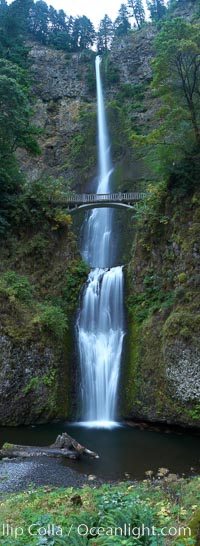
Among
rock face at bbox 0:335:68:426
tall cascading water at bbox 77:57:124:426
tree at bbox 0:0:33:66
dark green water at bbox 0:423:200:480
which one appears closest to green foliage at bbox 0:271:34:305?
rock face at bbox 0:335:68:426

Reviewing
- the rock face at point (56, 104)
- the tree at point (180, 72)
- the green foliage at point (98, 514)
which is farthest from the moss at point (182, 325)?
the rock face at point (56, 104)

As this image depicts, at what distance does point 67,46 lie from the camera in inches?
1687

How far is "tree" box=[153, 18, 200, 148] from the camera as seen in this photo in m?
14.5

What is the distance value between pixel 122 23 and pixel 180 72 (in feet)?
127

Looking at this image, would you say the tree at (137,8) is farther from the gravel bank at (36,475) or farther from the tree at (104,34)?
the gravel bank at (36,475)

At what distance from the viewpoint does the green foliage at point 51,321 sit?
531 inches

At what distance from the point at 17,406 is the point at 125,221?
49.1 feet

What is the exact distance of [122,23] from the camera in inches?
1818

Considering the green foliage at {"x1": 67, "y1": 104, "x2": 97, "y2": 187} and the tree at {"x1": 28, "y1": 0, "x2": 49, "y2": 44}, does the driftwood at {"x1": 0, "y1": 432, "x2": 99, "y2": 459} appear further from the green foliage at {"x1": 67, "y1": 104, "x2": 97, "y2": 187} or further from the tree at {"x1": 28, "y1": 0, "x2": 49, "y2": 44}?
the tree at {"x1": 28, "y1": 0, "x2": 49, "y2": 44}

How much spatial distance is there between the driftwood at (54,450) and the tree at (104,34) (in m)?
43.0

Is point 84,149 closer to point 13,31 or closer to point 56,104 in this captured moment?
point 56,104

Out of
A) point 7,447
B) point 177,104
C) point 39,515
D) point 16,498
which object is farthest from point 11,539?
point 177,104

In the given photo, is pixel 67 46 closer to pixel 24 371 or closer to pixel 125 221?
pixel 125 221

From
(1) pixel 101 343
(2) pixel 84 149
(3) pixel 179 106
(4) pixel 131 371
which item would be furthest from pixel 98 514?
(2) pixel 84 149
